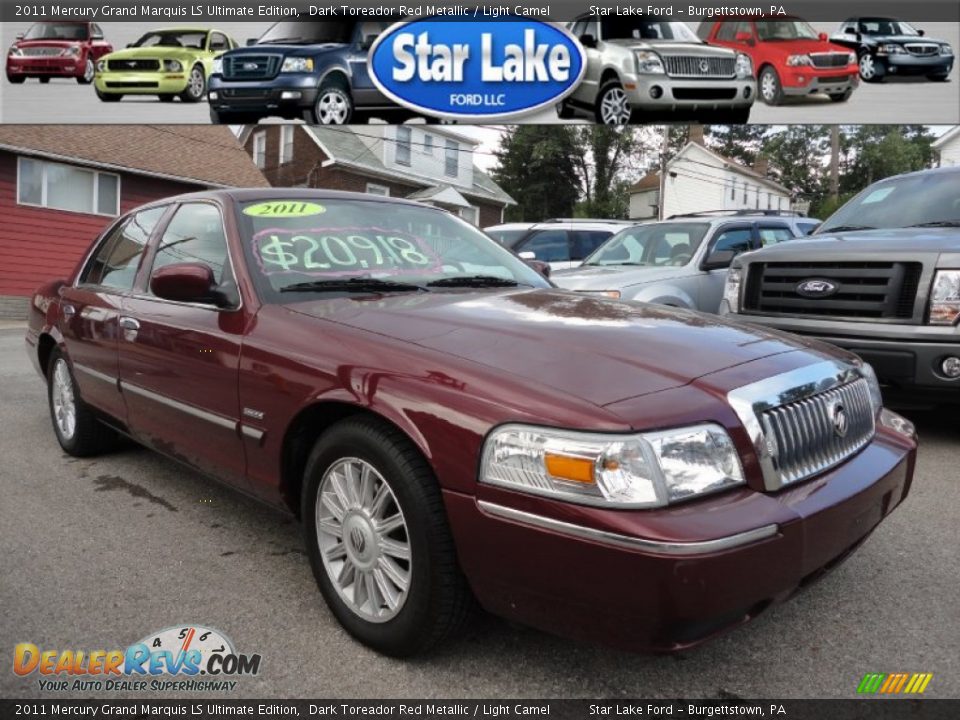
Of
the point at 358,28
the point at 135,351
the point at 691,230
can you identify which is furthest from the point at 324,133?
the point at 135,351

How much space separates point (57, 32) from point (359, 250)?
46.6 ft

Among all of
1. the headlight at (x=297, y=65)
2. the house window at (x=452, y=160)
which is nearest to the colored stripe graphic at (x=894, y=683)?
the headlight at (x=297, y=65)

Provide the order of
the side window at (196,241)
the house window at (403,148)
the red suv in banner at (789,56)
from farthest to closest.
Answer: the house window at (403,148) → the red suv in banner at (789,56) → the side window at (196,241)

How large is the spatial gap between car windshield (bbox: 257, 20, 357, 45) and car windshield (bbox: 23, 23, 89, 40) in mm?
3586

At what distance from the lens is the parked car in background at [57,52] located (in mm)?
14367

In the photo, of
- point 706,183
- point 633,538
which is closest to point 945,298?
point 633,538

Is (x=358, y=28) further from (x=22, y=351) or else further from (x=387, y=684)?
(x=387, y=684)

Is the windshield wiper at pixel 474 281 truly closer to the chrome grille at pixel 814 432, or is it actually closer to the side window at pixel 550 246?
the chrome grille at pixel 814 432

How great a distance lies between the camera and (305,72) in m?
13.4

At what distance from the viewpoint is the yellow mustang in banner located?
14289 mm

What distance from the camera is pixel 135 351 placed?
12.4 feet

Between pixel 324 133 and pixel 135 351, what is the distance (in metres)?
26.1

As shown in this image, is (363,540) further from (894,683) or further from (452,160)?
(452,160)

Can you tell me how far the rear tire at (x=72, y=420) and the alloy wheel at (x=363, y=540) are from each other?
2548mm
